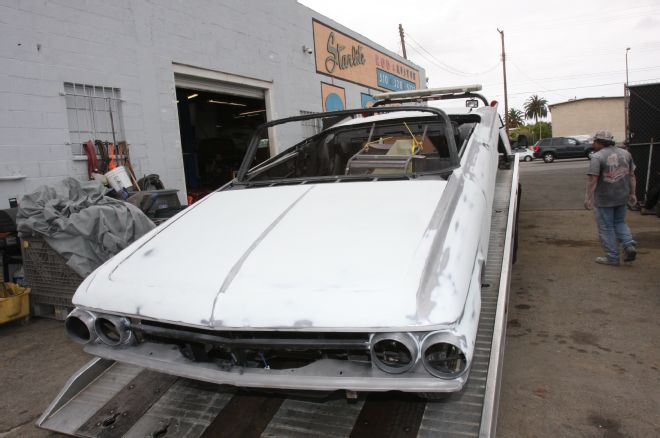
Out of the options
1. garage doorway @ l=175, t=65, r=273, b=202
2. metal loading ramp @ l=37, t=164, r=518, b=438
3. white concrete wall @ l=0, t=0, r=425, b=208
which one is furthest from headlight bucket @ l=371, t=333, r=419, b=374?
garage doorway @ l=175, t=65, r=273, b=202

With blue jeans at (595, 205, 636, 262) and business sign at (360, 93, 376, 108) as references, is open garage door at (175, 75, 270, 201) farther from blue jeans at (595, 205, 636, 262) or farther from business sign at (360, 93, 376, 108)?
blue jeans at (595, 205, 636, 262)

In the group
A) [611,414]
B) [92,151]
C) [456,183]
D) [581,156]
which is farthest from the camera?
[581,156]

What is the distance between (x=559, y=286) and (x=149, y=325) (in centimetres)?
414

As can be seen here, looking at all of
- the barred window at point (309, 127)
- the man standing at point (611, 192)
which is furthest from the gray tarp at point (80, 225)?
the barred window at point (309, 127)

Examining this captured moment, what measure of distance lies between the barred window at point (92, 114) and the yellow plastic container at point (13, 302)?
6.53 feet

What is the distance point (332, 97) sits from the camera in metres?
11.6

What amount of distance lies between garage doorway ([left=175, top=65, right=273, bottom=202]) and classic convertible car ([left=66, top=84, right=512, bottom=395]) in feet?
30.5

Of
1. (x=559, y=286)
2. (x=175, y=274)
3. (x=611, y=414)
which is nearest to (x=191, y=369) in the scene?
(x=175, y=274)

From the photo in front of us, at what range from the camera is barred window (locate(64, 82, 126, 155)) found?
5.70 metres

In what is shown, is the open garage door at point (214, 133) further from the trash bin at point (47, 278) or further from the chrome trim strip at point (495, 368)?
the chrome trim strip at point (495, 368)

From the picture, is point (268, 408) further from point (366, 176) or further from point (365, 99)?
point (365, 99)

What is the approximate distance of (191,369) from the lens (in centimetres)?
195

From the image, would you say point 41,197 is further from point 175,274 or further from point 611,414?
point 611,414

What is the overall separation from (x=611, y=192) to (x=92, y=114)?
649cm
